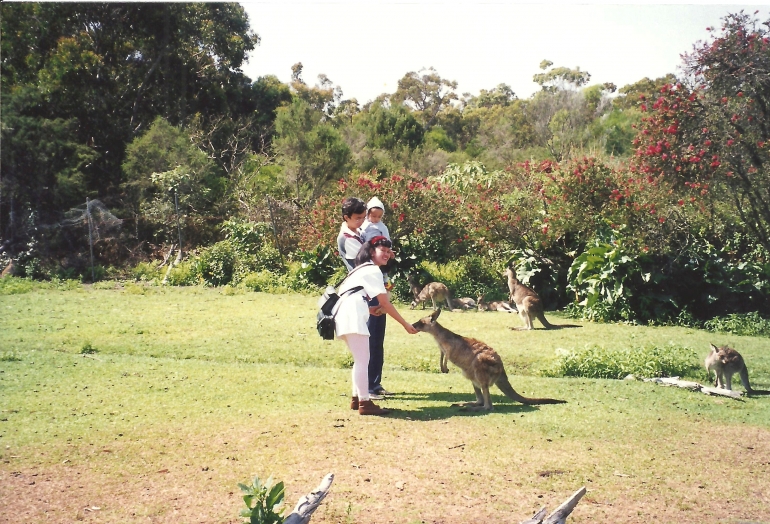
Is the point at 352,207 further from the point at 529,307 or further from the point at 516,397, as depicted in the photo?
the point at 529,307

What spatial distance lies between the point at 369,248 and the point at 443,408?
1609 mm

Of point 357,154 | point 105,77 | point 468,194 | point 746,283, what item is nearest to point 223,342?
point 468,194

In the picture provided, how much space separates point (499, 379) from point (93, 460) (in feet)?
11.2

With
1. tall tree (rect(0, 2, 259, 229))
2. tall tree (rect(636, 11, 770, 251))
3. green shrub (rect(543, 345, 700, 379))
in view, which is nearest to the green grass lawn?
green shrub (rect(543, 345, 700, 379))

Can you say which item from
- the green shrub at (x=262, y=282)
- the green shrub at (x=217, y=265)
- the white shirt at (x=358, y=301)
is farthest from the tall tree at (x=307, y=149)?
the white shirt at (x=358, y=301)

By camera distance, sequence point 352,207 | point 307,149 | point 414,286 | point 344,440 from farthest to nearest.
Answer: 1. point 307,149
2. point 414,286
3. point 352,207
4. point 344,440

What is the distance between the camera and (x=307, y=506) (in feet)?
12.9

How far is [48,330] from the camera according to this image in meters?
10.3

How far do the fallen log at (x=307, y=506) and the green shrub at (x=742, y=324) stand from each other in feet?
29.3

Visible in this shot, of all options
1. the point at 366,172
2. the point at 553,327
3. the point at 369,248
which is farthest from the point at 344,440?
the point at 366,172

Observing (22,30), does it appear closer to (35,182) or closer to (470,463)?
(35,182)

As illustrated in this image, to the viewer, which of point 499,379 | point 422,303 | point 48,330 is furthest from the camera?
point 422,303

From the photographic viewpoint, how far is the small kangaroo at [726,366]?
7.61m

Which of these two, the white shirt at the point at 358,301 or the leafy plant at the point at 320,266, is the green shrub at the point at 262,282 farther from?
the white shirt at the point at 358,301
